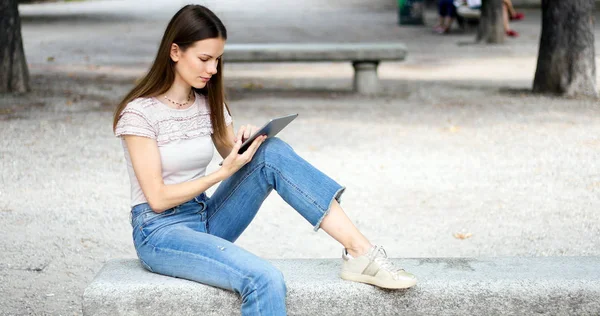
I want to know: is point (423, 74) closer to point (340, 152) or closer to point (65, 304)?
point (340, 152)

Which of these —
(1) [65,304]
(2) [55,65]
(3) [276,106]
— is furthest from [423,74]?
(1) [65,304]

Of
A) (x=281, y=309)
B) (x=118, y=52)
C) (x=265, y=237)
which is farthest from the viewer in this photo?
(x=118, y=52)

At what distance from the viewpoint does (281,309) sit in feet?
10.5

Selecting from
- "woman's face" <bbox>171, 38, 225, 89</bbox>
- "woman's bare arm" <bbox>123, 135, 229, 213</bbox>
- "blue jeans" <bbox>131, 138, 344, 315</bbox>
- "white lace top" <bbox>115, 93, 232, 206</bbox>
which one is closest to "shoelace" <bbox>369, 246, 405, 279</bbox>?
"blue jeans" <bbox>131, 138, 344, 315</bbox>

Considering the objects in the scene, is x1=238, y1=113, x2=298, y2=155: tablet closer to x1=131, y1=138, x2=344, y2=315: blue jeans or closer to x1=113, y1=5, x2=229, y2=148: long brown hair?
x1=131, y1=138, x2=344, y2=315: blue jeans

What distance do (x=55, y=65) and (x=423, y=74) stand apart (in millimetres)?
5619

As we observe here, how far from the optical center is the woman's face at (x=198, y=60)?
11.5 ft

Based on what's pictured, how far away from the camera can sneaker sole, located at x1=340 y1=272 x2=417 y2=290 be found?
3.33 metres

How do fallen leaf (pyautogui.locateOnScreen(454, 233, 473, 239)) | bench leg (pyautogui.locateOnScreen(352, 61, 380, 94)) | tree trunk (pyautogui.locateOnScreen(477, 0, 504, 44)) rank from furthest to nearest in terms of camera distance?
tree trunk (pyautogui.locateOnScreen(477, 0, 504, 44)) < bench leg (pyautogui.locateOnScreen(352, 61, 380, 94)) < fallen leaf (pyautogui.locateOnScreen(454, 233, 473, 239))

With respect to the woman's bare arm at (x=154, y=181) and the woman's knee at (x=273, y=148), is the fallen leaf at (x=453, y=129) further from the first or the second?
the woman's bare arm at (x=154, y=181)

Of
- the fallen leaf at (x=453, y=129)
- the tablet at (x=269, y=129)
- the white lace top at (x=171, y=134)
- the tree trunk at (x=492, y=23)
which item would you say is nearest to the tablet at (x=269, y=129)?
the tablet at (x=269, y=129)

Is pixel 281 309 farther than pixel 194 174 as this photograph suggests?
No

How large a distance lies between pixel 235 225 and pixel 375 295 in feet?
2.15

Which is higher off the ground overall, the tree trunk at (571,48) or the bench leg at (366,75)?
the tree trunk at (571,48)
